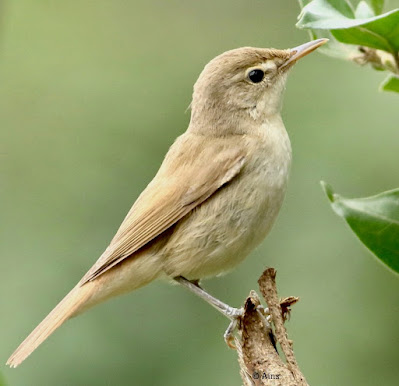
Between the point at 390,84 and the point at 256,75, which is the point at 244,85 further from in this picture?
the point at 390,84

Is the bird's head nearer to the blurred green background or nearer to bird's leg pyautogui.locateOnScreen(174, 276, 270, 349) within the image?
bird's leg pyautogui.locateOnScreen(174, 276, 270, 349)

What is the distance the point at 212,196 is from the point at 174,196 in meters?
0.17

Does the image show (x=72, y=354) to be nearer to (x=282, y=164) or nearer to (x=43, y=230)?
(x=43, y=230)

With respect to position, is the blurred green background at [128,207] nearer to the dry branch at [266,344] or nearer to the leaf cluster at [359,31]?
the dry branch at [266,344]

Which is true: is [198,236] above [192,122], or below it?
below

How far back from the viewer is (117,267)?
404 cm

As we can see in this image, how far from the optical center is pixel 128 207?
532 centimetres

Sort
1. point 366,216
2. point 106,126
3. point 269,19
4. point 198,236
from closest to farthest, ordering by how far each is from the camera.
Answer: point 366,216, point 198,236, point 106,126, point 269,19

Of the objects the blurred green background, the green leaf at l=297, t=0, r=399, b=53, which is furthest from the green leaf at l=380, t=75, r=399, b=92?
the blurred green background

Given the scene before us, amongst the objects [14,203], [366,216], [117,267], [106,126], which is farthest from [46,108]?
[366,216]

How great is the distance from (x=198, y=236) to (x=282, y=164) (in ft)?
1.59

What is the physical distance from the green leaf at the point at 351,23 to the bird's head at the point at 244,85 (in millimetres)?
1619

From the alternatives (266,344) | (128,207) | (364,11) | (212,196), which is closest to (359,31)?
(364,11)

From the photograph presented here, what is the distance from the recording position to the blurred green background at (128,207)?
4.88 m
